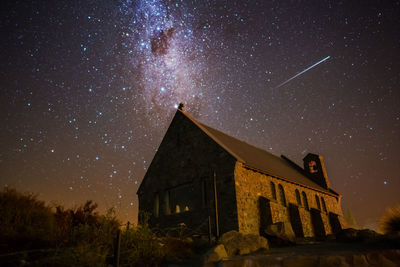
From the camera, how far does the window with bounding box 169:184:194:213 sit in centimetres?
1753

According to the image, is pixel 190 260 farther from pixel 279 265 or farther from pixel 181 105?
pixel 181 105

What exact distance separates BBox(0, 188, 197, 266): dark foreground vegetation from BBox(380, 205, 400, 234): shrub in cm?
902

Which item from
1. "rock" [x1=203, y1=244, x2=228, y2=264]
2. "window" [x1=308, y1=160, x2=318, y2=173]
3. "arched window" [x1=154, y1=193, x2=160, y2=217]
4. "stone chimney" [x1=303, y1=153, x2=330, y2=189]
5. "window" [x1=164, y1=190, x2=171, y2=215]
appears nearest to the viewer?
"rock" [x1=203, y1=244, x2=228, y2=264]

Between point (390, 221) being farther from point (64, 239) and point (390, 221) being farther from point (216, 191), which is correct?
point (64, 239)

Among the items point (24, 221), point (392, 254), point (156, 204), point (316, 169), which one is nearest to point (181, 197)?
point (156, 204)

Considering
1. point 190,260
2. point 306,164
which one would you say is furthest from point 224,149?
point 306,164

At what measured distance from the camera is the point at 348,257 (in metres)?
6.24

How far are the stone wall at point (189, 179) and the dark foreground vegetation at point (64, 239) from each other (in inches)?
224

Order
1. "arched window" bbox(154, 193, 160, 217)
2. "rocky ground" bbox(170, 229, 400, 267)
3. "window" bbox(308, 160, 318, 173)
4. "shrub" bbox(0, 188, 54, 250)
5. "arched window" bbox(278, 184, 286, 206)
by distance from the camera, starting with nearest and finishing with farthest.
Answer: "rocky ground" bbox(170, 229, 400, 267) < "shrub" bbox(0, 188, 54, 250) < "arched window" bbox(278, 184, 286, 206) < "arched window" bbox(154, 193, 160, 217) < "window" bbox(308, 160, 318, 173)

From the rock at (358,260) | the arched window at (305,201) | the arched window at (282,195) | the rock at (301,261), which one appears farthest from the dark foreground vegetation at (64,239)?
the arched window at (305,201)

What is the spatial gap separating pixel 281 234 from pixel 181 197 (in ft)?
30.5

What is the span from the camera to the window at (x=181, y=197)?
17.5m

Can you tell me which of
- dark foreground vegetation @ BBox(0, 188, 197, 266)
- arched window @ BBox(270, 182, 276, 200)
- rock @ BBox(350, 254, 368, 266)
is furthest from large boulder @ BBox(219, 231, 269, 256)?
arched window @ BBox(270, 182, 276, 200)

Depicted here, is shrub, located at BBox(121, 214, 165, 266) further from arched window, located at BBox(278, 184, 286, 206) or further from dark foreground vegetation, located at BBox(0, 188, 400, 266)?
arched window, located at BBox(278, 184, 286, 206)
